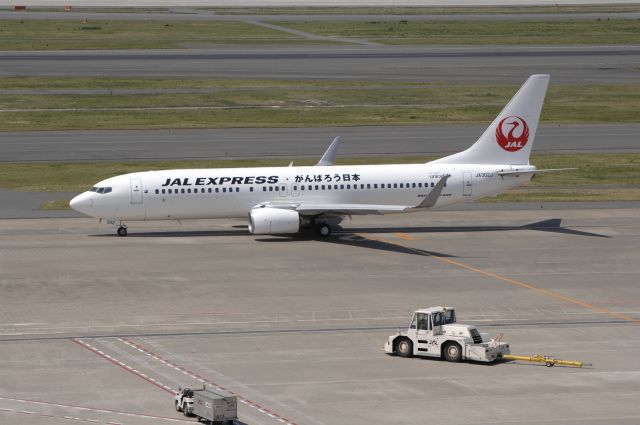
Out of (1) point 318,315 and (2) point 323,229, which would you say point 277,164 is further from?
(1) point 318,315

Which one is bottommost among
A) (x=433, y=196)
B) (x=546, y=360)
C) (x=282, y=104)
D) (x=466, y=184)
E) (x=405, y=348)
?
(x=546, y=360)

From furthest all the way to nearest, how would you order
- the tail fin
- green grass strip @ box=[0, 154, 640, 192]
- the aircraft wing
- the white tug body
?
green grass strip @ box=[0, 154, 640, 192]
the tail fin
the aircraft wing
the white tug body

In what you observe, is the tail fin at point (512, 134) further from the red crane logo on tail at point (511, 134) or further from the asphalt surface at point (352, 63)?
the asphalt surface at point (352, 63)

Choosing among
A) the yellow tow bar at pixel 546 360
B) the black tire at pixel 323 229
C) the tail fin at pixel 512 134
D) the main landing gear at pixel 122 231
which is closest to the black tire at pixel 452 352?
the yellow tow bar at pixel 546 360

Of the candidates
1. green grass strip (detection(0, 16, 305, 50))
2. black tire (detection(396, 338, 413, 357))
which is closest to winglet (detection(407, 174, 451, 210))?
black tire (detection(396, 338, 413, 357))

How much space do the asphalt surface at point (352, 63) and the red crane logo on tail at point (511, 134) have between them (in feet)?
197

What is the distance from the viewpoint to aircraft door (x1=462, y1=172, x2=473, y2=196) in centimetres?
6969

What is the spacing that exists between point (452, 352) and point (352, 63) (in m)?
107

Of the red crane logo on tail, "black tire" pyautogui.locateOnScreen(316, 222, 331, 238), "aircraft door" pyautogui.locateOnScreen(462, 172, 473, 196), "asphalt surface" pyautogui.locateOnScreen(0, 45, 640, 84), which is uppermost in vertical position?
"asphalt surface" pyautogui.locateOnScreen(0, 45, 640, 84)

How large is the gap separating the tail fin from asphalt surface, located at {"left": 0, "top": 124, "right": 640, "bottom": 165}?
74.1 ft

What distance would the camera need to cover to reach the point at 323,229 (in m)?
67.8

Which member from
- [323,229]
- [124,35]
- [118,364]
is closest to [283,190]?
[323,229]

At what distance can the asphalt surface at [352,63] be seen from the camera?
136 m

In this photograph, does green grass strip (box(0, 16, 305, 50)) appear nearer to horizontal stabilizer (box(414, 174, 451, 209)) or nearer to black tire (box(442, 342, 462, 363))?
horizontal stabilizer (box(414, 174, 451, 209))
